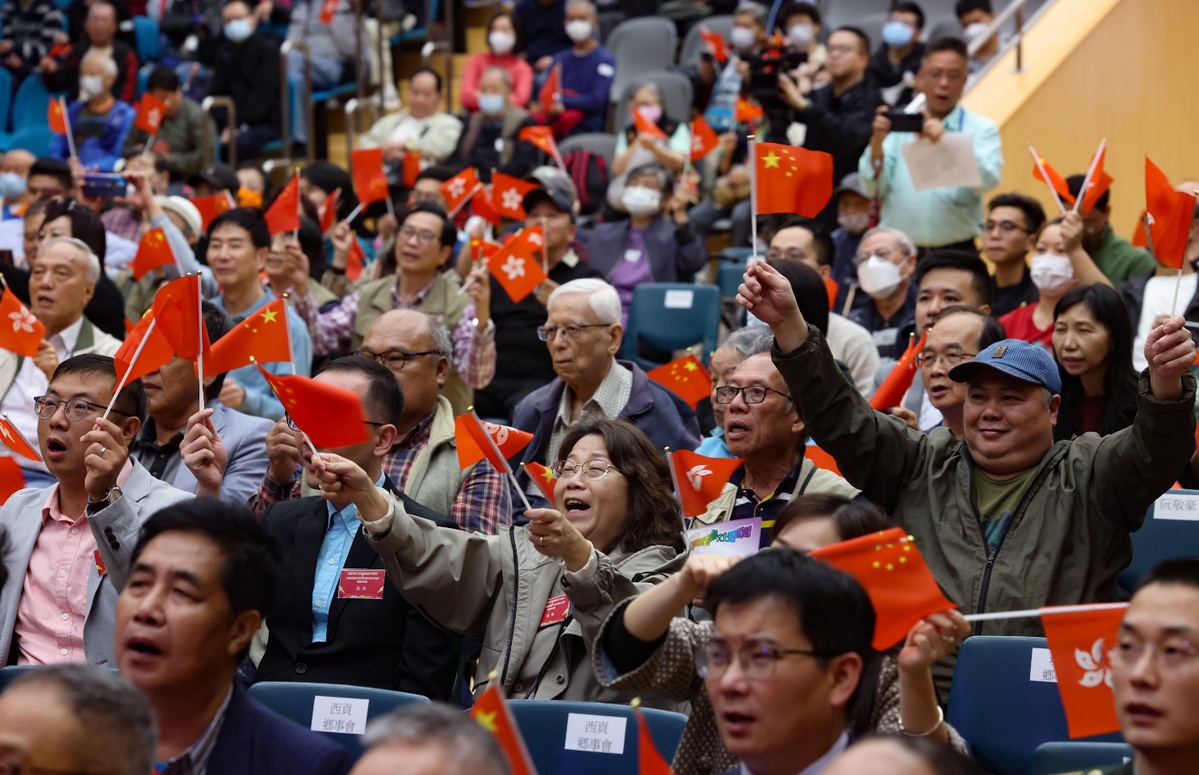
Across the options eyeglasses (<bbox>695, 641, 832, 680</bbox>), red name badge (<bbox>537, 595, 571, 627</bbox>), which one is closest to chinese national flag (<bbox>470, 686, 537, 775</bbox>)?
eyeglasses (<bbox>695, 641, 832, 680</bbox>)

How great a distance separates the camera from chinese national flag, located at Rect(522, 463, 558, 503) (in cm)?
347

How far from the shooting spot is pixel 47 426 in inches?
145

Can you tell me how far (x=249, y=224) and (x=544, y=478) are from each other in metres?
2.75

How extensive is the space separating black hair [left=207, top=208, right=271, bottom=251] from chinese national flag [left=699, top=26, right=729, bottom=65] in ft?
15.1

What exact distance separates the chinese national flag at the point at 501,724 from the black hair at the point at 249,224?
4.09 m

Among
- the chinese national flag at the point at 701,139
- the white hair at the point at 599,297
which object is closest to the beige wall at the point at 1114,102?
the chinese national flag at the point at 701,139

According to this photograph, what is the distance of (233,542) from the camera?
2.60 metres

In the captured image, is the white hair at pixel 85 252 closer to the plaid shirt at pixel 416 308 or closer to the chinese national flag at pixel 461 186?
the plaid shirt at pixel 416 308

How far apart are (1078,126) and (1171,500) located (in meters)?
4.82

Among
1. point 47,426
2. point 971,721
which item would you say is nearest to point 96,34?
point 47,426

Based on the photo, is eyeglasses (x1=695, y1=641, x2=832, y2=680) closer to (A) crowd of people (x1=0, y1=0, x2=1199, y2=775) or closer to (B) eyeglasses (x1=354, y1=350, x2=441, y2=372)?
(A) crowd of people (x1=0, y1=0, x2=1199, y2=775)

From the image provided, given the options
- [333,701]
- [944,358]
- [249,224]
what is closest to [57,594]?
[333,701]

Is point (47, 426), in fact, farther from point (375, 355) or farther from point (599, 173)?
point (599, 173)

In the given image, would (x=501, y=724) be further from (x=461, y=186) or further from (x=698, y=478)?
(x=461, y=186)
